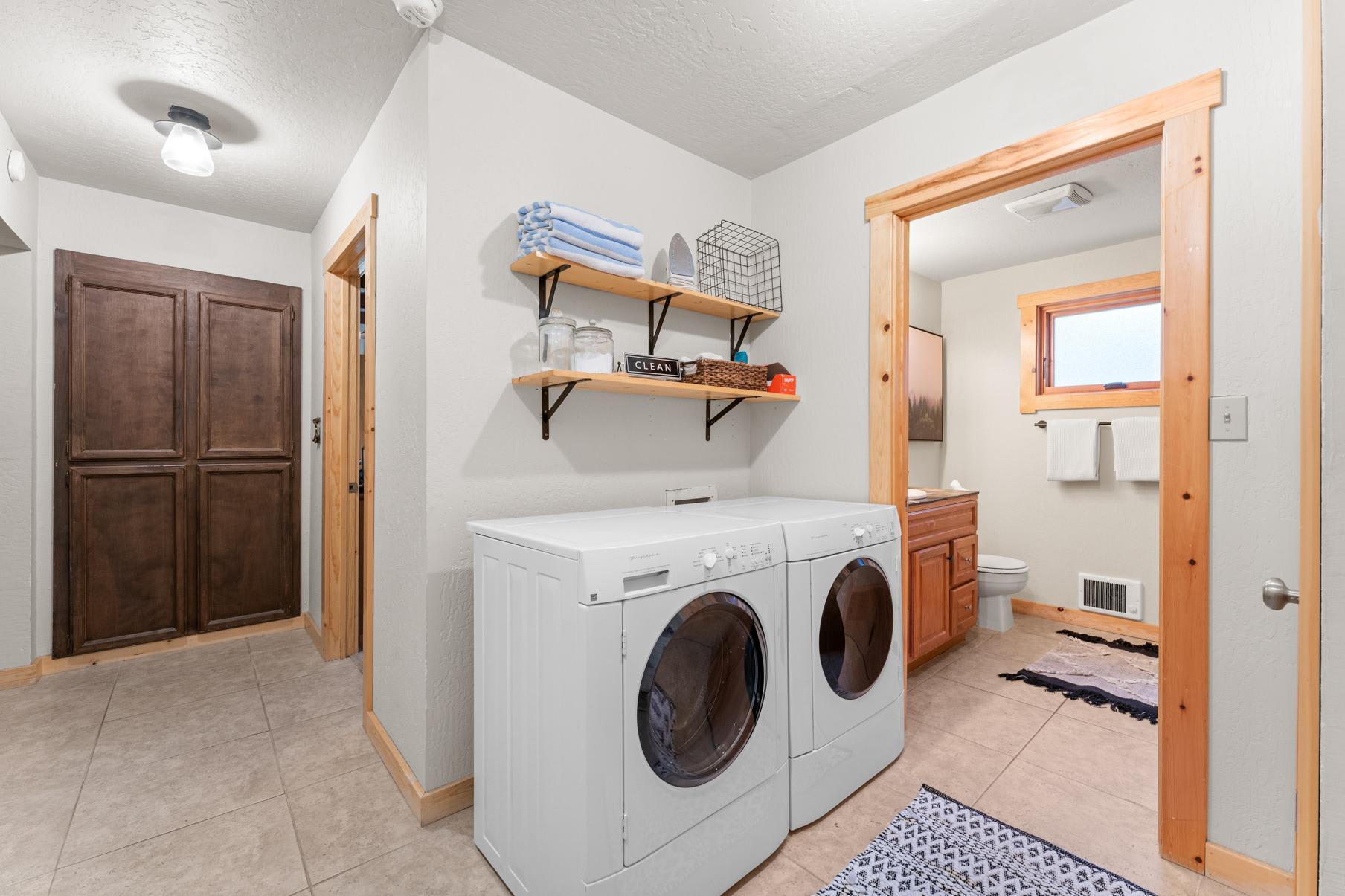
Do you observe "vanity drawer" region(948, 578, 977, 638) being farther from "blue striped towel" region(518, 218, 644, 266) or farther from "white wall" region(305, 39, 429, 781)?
"white wall" region(305, 39, 429, 781)

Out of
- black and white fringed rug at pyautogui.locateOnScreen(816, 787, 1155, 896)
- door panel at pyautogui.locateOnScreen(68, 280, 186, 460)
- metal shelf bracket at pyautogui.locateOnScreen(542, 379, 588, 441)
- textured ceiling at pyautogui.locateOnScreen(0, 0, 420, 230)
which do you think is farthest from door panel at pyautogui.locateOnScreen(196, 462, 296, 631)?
black and white fringed rug at pyautogui.locateOnScreen(816, 787, 1155, 896)

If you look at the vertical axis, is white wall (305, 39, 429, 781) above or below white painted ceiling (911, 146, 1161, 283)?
below

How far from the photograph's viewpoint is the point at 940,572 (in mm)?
2842

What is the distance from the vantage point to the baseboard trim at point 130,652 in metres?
2.63

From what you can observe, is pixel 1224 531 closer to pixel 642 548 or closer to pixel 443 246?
pixel 642 548

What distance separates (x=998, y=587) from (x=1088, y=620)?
808mm

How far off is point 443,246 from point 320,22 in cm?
76

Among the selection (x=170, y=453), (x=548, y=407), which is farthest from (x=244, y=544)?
(x=548, y=407)

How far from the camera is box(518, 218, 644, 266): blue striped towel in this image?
1740 millimetres

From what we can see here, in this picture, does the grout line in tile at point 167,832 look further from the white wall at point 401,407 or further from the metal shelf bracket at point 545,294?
the metal shelf bracket at point 545,294

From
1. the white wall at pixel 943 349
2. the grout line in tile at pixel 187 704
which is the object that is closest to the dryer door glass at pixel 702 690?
the grout line in tile at pixel 187 704

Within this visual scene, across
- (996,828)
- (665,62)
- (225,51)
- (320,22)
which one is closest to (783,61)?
(665,62)

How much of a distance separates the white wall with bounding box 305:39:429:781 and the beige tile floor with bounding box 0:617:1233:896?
0.86ft

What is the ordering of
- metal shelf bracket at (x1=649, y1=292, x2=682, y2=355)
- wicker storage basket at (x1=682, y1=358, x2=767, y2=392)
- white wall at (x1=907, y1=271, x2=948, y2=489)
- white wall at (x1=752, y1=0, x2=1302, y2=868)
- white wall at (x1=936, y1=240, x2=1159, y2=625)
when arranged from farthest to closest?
1. white wall at (x1=907, y1=271, x2=948, y2=489)
2. white wall at (x1=936, y1=240, x2=1159, y2=625)
3. metal shelf bracket at (x1=649, y1=292, x2=682, y2=355)
4. wicker storage basket at (x1=682, y1=358, x2=767, y2=392)
5. white wall at (x1=752, y1=0, x2=1302, y2=868)
